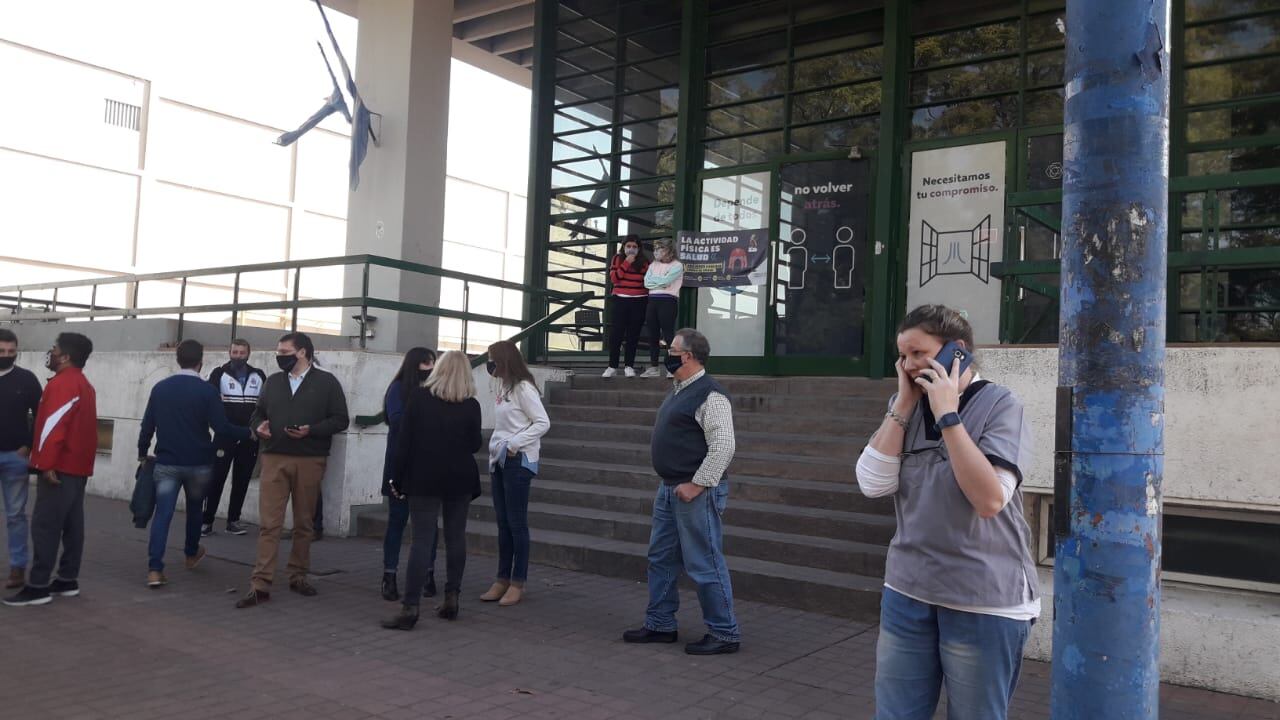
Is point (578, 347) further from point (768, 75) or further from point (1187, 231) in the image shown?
point (1187, 231)

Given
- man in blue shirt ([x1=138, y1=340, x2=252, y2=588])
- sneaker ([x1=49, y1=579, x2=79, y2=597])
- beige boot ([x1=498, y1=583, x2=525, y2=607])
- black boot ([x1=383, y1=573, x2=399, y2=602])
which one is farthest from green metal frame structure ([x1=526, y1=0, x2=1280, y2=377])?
sneaker ([x1=49, y1=579, x2=79, y2=597])

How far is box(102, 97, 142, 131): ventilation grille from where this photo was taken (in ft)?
93.1

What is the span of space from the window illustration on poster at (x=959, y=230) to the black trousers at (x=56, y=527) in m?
8.04

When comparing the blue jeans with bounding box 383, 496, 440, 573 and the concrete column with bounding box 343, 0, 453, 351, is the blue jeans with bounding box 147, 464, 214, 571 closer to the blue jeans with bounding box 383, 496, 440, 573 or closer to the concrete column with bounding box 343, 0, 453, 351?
the blue jeans with bounding box 383, 496, 440, 573

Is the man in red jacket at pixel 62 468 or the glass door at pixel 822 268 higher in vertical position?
the glass door at pixel 822 268

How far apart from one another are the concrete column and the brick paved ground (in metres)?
7.15

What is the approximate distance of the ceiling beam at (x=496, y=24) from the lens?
16.4m

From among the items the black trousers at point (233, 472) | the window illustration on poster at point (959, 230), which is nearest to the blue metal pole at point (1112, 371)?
the window illustration on poster at point (959, 230)

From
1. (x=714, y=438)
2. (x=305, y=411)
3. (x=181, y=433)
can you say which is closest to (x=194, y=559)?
(x=181, y=433)

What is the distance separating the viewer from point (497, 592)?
7121mm

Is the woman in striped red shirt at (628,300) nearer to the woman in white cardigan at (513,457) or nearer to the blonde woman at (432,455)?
the woman in white cardigan at (513,457)

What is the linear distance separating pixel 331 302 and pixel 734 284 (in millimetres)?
4850

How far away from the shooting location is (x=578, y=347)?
45.4 feet

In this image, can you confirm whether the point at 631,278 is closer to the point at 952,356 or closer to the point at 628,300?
the point at 628,300
